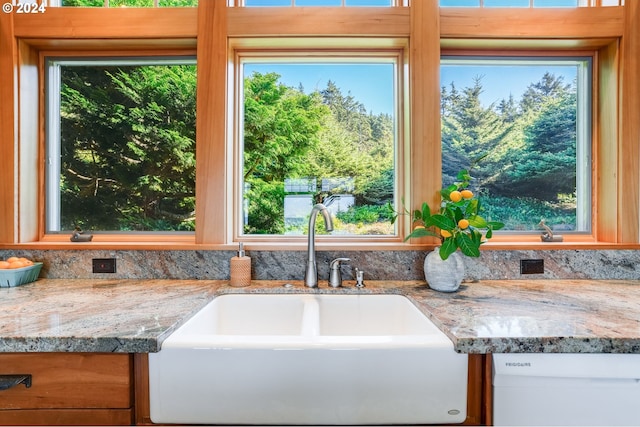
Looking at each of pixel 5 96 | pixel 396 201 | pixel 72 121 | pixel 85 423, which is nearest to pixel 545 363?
pixel 396 201

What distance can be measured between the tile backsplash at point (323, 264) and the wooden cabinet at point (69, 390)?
653mm

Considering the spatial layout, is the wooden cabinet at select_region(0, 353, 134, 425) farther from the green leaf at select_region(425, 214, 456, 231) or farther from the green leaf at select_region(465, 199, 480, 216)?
the green leaf at select_region(465, 199, 480, 216)

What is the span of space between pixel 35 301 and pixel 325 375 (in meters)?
1.14

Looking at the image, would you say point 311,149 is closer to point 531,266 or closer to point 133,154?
point 133,154

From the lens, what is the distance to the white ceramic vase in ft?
4.29

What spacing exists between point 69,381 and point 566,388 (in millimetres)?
1352

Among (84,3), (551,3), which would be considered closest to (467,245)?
(551,3)

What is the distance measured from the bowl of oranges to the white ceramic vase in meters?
1.81

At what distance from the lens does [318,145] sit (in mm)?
1673

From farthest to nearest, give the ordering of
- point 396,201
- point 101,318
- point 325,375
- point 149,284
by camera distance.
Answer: point 396,201 → point 149,284 → point 101,318 → point 325,375

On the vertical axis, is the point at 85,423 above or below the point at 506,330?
below

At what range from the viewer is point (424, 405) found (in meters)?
0.83

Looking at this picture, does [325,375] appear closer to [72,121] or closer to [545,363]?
[545,363]

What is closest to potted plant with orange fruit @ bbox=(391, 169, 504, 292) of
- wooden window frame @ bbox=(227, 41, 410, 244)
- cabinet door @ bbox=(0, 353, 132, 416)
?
wooden window frame @ bbox=(227, 41, 410, 244)
